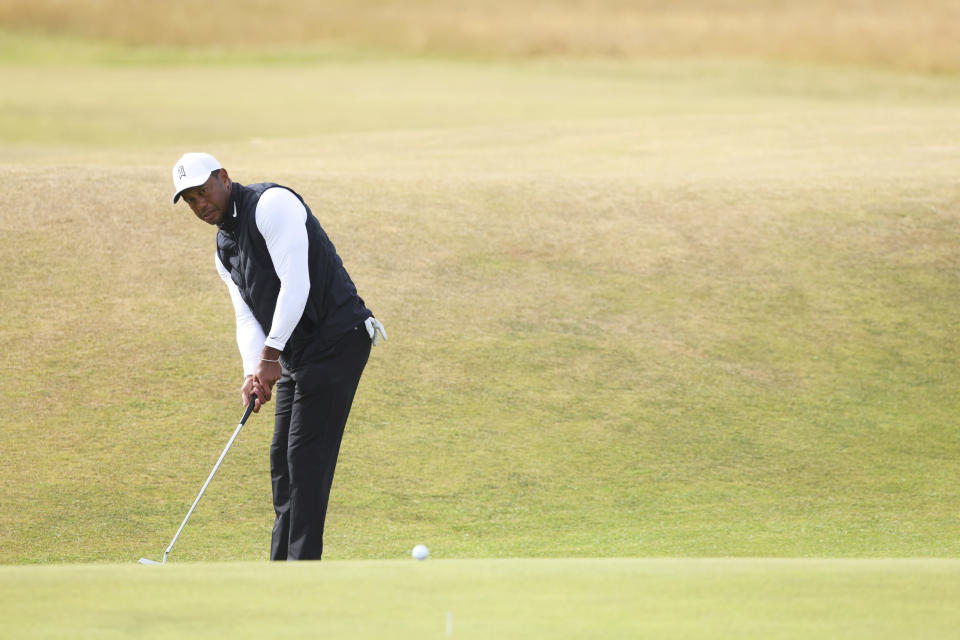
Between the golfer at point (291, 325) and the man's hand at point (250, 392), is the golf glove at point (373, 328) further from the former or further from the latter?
the man's hand at point (250, 392)

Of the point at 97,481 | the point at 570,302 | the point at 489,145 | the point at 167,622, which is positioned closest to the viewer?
the point at 167,622

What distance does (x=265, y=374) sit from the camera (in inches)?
177

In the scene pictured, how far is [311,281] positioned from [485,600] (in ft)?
7.03

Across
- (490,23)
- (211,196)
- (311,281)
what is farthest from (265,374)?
(490,23)

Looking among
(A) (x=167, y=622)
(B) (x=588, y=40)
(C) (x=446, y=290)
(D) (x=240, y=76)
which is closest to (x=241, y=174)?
(C) (x=446, y=290)

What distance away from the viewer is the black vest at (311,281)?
14.7 ft

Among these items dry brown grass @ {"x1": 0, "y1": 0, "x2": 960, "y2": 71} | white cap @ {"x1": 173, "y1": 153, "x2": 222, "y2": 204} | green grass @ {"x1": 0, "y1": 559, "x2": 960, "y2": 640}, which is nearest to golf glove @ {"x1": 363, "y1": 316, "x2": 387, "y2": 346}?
white cap @ {"x1": 173, "y1": 153, "x2": 222, "y2": 204}

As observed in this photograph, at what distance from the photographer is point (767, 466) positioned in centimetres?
634

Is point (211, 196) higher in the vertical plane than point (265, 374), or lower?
higher

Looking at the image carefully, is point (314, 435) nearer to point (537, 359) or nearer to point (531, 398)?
point (531, 398)

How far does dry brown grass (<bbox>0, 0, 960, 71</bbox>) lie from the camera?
31781mm

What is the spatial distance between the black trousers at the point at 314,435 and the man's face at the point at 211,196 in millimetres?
620

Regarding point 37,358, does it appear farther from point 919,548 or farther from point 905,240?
point 905,240

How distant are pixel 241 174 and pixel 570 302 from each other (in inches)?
125
